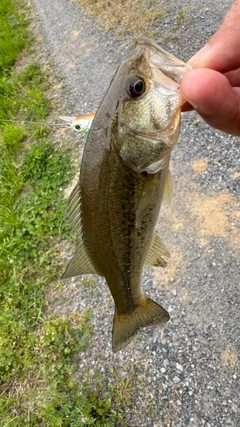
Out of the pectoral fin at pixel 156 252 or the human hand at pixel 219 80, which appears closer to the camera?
the human hand at pixel 219 80

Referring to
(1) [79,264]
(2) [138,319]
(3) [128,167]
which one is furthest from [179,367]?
(3) [128,167]

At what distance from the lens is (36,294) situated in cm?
→ 459

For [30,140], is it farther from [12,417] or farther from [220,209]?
[12,417]

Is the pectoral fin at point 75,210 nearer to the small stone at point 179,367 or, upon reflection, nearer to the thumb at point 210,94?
the thumb at point 210,94

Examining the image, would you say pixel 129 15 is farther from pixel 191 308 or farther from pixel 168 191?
pixel 168 191

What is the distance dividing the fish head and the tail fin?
42.7 inches

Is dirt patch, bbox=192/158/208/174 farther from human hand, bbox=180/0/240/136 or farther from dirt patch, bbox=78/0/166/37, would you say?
dirt patch, bbox=78/0/166/37

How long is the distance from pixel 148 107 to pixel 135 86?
118 mm

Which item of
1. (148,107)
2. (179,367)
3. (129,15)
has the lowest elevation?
(179,367)

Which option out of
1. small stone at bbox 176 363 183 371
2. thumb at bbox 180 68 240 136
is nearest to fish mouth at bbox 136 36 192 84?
thumb at bbox 180 68 240 136

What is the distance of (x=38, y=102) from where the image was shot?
693 centimetres

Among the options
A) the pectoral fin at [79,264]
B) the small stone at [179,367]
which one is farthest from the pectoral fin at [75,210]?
the small stone at [179,367]

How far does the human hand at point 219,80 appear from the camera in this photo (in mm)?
1646

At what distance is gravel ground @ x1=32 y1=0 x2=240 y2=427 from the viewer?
329cm
